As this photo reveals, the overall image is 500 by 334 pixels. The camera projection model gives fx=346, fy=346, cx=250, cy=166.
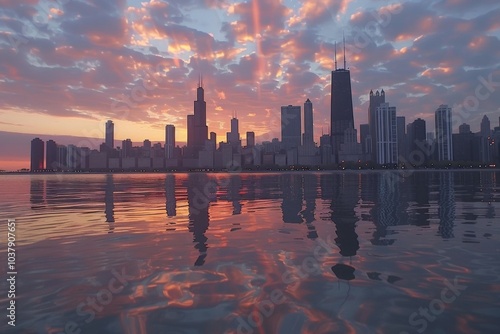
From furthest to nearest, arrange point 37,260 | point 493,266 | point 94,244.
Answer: point 94,244 < point 37,260 < point 493,266

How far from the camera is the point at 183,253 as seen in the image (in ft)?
48.8

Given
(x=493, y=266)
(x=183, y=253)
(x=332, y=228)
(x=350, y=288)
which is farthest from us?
(x=332, y=228)

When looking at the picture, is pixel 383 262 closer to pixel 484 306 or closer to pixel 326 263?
pixel 326 263

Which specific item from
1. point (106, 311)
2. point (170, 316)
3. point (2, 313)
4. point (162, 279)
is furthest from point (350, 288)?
point (2, 313)

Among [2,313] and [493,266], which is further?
[493,266]

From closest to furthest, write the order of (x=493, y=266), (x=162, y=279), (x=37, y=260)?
(x=162, y=279), (x=493, y=266), (x=37, y=260)

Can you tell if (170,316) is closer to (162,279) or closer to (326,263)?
(162,279)

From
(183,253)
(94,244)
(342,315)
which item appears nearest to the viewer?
(342,315)

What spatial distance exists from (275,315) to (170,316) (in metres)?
2.63

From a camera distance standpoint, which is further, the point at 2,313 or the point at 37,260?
the point at 37,260

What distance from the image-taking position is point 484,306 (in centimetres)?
899

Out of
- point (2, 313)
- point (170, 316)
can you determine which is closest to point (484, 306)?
point (170, 316)

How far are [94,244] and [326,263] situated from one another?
11.1m

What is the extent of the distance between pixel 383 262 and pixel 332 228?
23.7 ft
